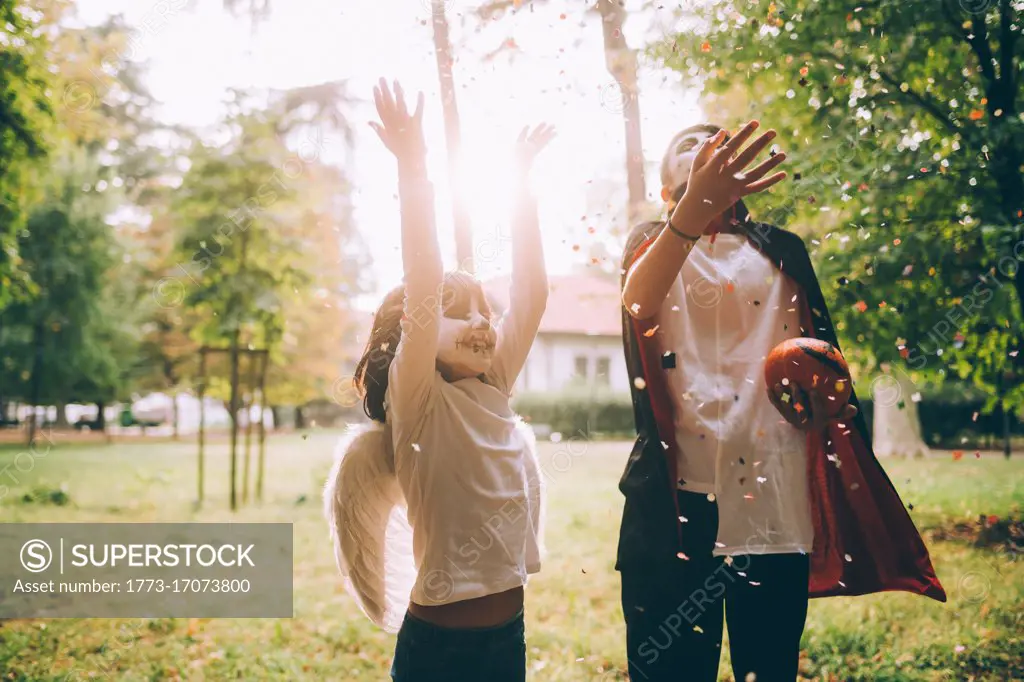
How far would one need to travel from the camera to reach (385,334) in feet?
7.07

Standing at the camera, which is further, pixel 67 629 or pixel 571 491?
pixel 571 491

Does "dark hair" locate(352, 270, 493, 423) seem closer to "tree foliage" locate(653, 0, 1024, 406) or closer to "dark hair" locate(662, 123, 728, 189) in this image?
"dark hair" locate(662, 123, 728, 189)

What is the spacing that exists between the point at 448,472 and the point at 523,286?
635 mm

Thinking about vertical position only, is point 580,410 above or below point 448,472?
below

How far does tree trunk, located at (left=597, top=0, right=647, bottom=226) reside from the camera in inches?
176

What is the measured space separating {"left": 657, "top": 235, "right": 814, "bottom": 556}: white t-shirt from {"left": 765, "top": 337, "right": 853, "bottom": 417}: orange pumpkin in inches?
3.2

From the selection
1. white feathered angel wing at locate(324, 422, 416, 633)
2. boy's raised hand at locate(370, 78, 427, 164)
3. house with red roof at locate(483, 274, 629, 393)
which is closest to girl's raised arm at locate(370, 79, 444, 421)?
boy's raised hand at locate(370, 78, 427, 164)

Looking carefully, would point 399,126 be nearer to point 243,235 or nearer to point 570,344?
point 243,235

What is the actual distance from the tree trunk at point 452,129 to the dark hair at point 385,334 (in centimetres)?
180

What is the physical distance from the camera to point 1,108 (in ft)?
18.3

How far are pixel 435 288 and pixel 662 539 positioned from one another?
0.93 meters

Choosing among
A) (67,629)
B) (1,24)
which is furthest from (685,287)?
(1,24)

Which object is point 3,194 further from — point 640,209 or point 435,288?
point 435,288

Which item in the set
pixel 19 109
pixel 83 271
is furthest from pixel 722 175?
pixel 83 271
